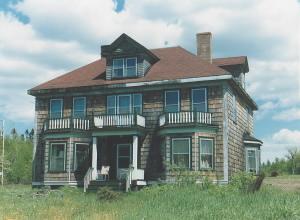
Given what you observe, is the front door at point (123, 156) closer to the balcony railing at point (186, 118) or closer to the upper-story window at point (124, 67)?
the balcony railing at point (186, 118)

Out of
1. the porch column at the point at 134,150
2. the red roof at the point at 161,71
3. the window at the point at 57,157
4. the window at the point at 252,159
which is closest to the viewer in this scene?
the porch column at the point at 134,150

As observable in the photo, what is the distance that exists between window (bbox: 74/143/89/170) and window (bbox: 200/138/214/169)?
763 centimetres

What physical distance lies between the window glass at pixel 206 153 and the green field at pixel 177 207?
25.1 feet

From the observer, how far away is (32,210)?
17.6 metres

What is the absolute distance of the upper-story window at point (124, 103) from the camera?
30.6 metres

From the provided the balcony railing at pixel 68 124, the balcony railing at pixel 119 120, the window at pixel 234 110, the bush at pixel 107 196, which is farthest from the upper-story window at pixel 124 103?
the bush at pixel 107 196

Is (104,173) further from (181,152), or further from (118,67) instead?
(118,67)

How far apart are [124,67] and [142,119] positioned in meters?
4.04

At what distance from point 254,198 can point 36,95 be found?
20.4 m

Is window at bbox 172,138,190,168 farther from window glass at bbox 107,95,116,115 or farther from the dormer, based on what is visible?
the dormer

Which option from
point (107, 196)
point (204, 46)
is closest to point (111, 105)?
point (204, 46)

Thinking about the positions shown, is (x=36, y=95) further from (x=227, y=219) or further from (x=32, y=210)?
(x=227, y=219)

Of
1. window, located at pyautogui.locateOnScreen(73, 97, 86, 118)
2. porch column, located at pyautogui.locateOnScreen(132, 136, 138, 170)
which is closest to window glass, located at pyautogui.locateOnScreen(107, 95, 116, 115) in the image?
window, located at pyautogui.locateOnScreen(73, 97, 86, 118)

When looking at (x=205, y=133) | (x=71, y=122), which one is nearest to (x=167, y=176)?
(x=205, y=133)
